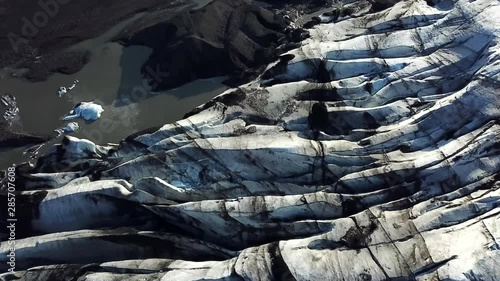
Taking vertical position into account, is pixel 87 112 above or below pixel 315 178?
above

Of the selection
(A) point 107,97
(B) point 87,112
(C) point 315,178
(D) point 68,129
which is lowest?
(C) point 315,178

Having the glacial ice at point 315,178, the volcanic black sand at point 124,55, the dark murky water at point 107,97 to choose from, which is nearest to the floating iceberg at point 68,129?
the dark murky water at point 107,97

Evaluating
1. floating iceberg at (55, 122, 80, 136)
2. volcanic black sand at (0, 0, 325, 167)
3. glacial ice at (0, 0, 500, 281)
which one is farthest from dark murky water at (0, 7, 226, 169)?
glacial ice at (0, 0, 500, 281)

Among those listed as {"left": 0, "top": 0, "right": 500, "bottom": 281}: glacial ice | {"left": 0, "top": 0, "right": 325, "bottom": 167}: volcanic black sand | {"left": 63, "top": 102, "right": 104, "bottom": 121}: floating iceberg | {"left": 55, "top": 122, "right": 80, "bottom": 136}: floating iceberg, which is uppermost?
{"left": 0, "top": 0, "right": 325, "bottom": 167}: volcanic black sand

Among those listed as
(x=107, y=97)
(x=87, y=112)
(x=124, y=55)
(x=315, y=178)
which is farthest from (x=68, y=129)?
(x=315, y=178)

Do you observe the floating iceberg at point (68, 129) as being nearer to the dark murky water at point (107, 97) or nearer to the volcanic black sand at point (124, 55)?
the dark murky water at point (107, 97)

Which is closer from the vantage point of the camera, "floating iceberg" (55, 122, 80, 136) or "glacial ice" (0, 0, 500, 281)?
"glacial ice" (0, 0, 500, 281)

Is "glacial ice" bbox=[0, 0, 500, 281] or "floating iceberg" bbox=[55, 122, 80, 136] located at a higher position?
"floating iceberg" bbox=[55, 122, 80, 136]

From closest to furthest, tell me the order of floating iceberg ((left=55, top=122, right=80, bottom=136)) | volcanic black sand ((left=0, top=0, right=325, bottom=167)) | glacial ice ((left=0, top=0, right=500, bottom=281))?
glacial ice ((left=0, top=0, right=500, bottom=281)) → floating iceberg ((left=55, top=122, right=80, bottom=136)) → volcanic black sand ((left=0, top=0, right=325, bottom=167))

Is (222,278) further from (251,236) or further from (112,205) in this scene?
(112,205)

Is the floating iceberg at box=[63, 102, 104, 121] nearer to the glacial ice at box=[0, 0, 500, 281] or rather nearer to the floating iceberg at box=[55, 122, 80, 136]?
the floating iceberg at box=[55, 122, 80, 136]

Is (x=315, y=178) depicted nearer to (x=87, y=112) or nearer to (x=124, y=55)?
(x=87, y=112)
